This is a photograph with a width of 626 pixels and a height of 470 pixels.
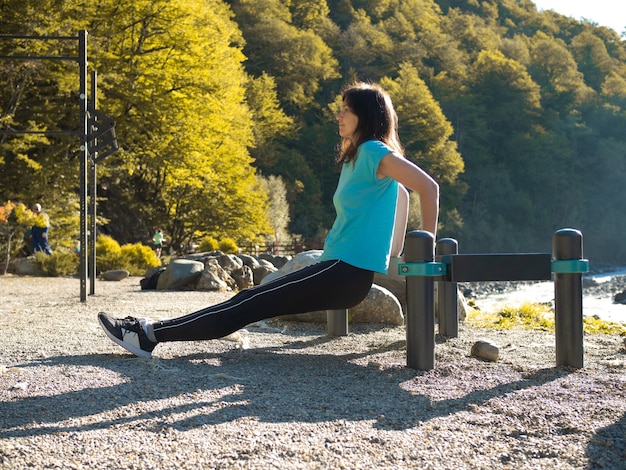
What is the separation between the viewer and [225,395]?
4.27m

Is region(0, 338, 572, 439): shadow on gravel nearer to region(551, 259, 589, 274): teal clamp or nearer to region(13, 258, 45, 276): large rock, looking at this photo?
region(551, 259, 589, 274): teal clamp

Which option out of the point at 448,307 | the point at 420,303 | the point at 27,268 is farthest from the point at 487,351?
the point at 27,268

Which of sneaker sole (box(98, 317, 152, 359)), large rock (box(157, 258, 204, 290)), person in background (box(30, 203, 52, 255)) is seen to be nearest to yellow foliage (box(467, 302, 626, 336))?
sneaker sole (box(98, 317, 152, 359))

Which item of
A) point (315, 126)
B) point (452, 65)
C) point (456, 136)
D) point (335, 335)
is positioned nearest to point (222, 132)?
point (335, 335)

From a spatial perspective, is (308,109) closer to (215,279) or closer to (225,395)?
(215,279)

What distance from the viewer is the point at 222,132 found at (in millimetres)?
29359

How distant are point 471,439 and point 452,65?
8575 centimetres

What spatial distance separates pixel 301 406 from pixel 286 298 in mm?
954

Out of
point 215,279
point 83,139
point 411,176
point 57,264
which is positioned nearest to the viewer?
point 411,176

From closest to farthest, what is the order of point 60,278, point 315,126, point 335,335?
point 335,335 → point 60,278 → point 315,126

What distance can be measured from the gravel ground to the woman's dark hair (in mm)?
1416

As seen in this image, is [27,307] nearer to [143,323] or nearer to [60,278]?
[143,323]

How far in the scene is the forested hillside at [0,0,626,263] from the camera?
79.6 feet

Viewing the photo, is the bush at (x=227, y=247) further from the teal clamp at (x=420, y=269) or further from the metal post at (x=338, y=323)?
the teal clamp at (x=420, y=269)
